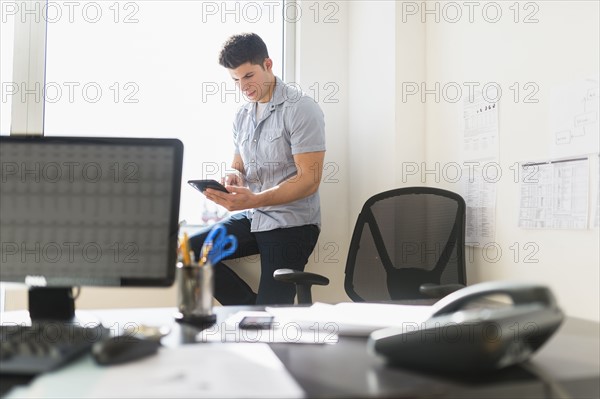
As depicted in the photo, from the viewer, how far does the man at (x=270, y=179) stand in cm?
229

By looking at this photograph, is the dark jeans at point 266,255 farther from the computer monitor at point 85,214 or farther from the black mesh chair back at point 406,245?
the computer monitor at point 85,214

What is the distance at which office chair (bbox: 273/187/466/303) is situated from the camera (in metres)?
1.88


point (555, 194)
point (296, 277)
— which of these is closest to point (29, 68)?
point (296, 277)

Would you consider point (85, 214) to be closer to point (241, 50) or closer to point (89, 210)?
point (89, 210)

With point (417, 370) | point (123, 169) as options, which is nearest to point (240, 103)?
point (123, 169)

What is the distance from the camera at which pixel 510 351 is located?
67 cm

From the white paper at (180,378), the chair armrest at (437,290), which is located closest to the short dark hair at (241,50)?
the chair armrest at (437,290)

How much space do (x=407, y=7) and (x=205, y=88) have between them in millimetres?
1087

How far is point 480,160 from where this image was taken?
2.01 m

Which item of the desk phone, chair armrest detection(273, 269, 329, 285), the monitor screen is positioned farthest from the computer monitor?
chair armrest detection(273, 269, 329, 285)

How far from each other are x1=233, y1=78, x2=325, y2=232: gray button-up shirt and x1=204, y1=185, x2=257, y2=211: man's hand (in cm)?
Answer: 17

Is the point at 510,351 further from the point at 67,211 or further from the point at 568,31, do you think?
the point at 568,31

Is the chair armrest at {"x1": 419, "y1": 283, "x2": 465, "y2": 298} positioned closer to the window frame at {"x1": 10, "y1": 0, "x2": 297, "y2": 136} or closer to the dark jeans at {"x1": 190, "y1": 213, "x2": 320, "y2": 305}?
the dark jeans at {"x1": 190, "y1": 213, "x2": 320, "y2": 305}

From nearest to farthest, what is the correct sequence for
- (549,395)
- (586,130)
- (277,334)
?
(549,395) → (277,334) → (586,130)
